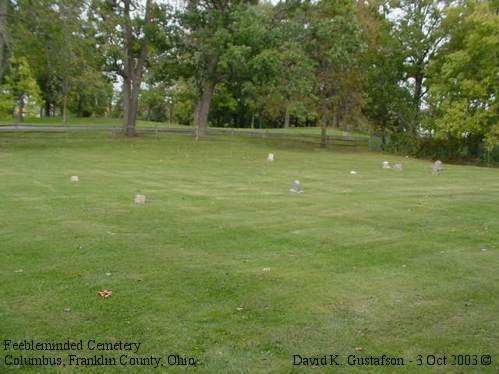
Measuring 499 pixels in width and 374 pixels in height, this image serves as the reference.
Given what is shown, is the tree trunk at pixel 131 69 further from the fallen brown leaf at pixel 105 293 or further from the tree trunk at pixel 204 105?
the fallen brown leaf at pixel 105 293

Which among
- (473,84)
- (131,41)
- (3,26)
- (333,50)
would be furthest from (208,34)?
(473,84)

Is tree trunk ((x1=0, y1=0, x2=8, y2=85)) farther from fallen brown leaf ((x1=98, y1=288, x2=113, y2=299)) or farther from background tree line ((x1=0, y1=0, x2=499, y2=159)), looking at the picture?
fallen brown leaf ((x1=98, y1=288, x2=113, y2=299))

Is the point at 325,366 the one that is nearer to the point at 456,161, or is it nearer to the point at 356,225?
the point at 356,225

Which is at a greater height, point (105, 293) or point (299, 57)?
point (299, 57)

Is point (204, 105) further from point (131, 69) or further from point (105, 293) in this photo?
point (105, 293)

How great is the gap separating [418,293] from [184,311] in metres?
2.67

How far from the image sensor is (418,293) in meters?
5.93

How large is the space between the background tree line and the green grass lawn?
40.1ft

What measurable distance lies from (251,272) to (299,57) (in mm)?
23649

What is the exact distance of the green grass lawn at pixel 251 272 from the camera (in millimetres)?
4680

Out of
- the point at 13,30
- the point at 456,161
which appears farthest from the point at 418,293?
the point at 456,161

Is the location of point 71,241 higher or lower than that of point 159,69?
lower

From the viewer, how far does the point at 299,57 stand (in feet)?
93.6

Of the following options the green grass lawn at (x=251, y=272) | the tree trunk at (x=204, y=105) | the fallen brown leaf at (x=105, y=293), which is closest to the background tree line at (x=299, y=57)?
the tree trunk at (x=204, y=105)
